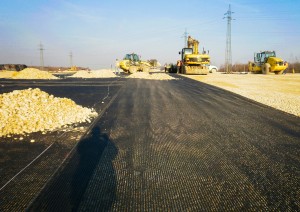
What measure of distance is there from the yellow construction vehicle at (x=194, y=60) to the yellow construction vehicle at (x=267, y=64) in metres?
7.26

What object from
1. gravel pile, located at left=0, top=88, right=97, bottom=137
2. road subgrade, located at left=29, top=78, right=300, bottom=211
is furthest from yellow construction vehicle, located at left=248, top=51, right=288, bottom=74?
gravel pile, located at left=0, top=88, right=97, bottom=137

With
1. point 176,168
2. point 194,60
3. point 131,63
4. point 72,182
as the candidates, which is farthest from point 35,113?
point 131,63

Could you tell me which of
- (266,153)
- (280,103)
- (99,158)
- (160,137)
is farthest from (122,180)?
(280,103)

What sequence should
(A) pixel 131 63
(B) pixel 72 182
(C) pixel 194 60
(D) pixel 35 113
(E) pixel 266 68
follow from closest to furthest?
1. (B) pixel 72 182
2. (D) pixel 35 113
3. (C) pixel 194 60
4. (E) pixel 266 68
5. (A) pixel 131 63

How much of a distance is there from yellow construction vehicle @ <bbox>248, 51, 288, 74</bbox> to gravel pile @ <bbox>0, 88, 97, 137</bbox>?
28.5 meters

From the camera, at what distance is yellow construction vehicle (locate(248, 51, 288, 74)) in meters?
30.5

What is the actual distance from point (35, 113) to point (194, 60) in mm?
26001

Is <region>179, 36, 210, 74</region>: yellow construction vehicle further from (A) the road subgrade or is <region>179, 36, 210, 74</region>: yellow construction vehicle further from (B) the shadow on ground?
(B) the shadow on ground

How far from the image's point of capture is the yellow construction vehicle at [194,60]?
30.7 m

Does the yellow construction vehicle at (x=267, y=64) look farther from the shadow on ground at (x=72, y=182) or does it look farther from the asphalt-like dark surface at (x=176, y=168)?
the shadow on ground at (x=72, y=182)

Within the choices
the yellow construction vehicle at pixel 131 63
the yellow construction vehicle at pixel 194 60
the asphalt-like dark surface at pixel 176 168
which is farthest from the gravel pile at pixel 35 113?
the yellow construction vehicle at pixel 131 63

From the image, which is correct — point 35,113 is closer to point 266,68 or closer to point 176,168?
point 176,168

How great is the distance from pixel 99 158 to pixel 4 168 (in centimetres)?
149

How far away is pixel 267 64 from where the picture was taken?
31.2 m
